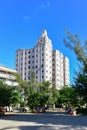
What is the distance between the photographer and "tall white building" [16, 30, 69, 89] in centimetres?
14150

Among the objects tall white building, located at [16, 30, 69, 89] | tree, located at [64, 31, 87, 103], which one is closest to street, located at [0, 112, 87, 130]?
tree, located at [64, 31, 87, 103]

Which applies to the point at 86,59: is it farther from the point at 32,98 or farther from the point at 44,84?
the point at 44,84

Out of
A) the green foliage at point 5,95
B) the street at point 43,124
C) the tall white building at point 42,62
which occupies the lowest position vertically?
the street at point 43,124

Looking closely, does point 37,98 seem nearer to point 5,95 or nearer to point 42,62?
point 5,95

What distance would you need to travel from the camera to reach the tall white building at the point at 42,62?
142m

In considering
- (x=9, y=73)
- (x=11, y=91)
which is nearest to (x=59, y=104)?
(x=9, y=73)

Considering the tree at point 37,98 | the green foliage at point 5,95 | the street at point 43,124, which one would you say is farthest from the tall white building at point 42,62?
the street at point 43,124

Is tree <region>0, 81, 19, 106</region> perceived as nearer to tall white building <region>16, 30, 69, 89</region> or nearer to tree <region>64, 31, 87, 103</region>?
tree <region>64, 31, 87, 103</region>

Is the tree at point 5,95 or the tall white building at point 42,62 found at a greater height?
the tall white building at point 42,62

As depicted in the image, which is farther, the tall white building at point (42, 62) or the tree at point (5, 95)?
the tall white building at point (42, 62)

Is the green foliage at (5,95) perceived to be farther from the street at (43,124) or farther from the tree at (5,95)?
the street at (43,124)

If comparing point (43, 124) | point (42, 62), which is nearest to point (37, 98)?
point (43, 124)

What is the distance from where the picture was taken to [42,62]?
465ft

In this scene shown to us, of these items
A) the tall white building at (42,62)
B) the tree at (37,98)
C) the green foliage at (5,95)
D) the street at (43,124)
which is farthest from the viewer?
the tall white building at (42,62)
